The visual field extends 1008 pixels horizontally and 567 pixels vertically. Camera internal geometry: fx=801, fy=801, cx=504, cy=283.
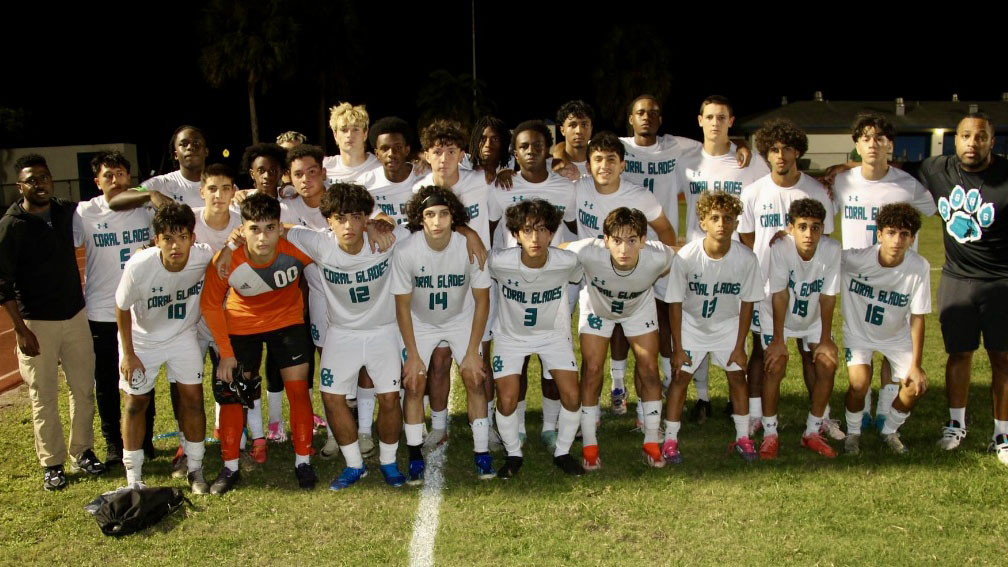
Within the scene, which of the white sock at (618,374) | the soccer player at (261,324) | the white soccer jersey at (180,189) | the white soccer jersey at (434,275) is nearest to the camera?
the soccer player at (261,324)

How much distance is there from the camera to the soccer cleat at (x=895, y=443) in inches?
228

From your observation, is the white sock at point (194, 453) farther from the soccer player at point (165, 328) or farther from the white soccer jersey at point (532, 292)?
the white soccer jersey at point (532, 292)

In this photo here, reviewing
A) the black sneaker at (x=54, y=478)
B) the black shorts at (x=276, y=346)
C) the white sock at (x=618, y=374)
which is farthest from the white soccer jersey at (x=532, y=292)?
the black sneaker at (x=54, y=478)

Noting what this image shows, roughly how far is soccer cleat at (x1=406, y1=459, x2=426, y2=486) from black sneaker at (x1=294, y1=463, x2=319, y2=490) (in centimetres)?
64

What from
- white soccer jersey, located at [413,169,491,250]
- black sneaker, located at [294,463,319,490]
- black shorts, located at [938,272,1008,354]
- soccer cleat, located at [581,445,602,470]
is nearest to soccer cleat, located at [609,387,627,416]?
soccer cleat, located at [581,445,602,470]

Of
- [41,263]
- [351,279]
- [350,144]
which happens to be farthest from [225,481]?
[350,144]

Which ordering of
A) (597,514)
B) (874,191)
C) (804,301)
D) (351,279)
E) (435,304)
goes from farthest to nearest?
(874,191)
(804,301)
(435,304)
(351,279)
(597,514)

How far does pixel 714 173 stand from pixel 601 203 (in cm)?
120

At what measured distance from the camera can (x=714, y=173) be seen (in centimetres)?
675

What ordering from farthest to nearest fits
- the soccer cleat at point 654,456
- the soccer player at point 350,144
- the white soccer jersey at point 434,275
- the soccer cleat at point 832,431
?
the soccer player at point 350,144
the soccer cleat at point 832,431
the soccer cleat at point 654,456
the white soccer jersey at point 434,275

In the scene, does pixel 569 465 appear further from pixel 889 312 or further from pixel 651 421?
pixel 889 312

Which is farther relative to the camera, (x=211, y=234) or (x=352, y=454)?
(x=211, y=234)

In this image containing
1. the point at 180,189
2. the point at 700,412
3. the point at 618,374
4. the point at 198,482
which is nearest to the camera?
the point at 198,482

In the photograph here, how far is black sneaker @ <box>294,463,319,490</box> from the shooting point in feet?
17.9
